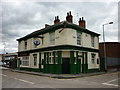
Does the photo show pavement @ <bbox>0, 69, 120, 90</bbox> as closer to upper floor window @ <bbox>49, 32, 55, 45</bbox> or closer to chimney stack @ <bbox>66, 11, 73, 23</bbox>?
upper floor window @ <bbox>49, 32, 55, 45</bbox>

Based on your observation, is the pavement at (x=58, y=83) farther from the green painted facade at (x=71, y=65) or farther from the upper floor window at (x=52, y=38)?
the upper floor window at (x=52, y=38)

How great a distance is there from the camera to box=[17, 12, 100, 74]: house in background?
1847cm

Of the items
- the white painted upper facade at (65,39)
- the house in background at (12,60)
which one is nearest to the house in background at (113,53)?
the white painted upper facade at (65,39)

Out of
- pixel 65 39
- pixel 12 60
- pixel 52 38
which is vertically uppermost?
pixel 52 38

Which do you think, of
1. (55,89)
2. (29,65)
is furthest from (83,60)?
(55,89)

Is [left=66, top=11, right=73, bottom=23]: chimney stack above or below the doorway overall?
above

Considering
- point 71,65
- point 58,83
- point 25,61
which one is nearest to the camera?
point 58,83

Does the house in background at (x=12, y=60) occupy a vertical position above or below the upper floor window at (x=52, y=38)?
below

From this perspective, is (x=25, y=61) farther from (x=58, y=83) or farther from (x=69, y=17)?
(x=58, y=83)

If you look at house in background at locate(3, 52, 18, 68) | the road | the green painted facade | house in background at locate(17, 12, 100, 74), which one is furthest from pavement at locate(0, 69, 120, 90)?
house in background at locate(3, 52, 18, 68)

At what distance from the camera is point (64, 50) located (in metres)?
18.3

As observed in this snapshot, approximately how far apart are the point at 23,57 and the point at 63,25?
42.2 feet

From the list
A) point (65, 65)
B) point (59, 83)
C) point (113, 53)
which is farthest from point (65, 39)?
point (113, 53)

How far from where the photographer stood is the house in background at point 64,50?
18.5m
